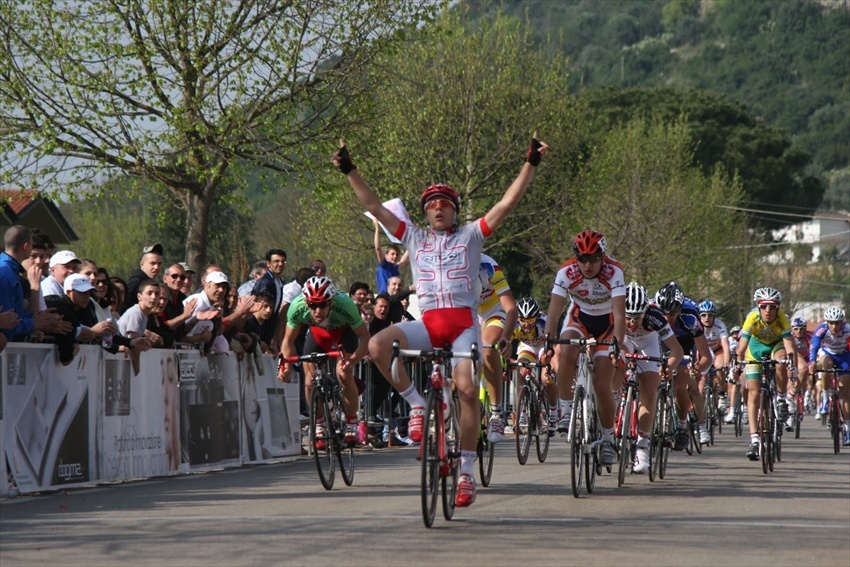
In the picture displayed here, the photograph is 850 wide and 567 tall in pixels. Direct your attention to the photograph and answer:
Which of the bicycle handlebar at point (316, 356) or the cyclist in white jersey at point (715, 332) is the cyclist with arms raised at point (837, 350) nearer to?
the cyclist in white jersey at point (715, 332)

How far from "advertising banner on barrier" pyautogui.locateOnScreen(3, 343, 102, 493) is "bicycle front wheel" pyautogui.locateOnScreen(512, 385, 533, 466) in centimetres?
472

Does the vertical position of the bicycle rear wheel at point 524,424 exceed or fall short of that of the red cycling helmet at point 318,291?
it falls short

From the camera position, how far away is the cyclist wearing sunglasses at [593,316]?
12453 millimetres

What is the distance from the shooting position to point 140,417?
1397cm

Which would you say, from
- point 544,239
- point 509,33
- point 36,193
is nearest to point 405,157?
point 509,33

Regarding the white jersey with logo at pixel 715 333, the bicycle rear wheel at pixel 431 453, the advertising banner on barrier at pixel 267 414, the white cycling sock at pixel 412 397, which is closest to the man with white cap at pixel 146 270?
the advertising banner on barrier at pixel 267 414

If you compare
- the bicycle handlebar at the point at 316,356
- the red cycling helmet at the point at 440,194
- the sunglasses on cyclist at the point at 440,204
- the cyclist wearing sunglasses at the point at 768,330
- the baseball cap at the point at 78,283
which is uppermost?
the red cycling helmet at the point at 440,194

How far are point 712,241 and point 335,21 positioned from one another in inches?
1581

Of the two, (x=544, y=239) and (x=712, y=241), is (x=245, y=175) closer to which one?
(x=544, y=239)

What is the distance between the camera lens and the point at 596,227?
5331 centimetres

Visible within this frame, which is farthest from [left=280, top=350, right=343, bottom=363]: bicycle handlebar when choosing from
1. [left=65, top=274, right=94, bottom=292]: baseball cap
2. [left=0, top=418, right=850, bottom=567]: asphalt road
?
[left=65, top=274, right=94, bottom=292]: baseball cap

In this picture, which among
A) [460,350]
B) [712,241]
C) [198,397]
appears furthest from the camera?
[712,241]

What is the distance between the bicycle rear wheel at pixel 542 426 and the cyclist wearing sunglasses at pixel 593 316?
11.1 feet

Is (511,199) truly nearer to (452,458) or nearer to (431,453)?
(452,458)
